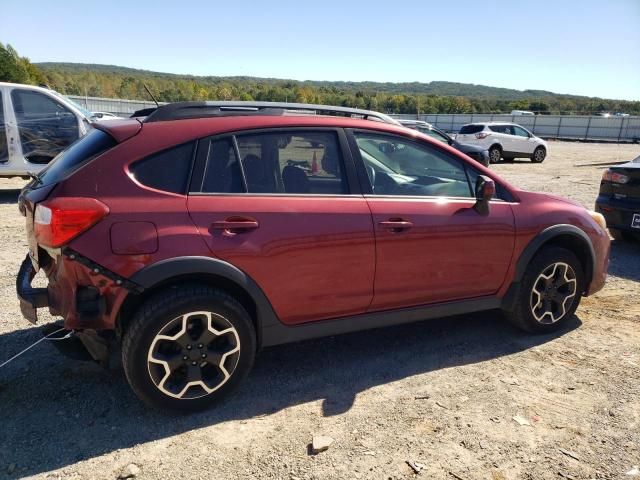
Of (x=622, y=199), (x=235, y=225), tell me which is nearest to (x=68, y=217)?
(x=235, y=225)

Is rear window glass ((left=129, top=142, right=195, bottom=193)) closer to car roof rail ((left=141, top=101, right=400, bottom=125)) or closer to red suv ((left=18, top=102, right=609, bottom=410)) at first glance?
red suv ((left=18, top=102, right=609, bottom=410))

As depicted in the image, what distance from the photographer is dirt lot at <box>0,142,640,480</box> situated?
8.30 feet

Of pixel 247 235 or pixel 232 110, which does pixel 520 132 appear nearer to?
pixel 232 110

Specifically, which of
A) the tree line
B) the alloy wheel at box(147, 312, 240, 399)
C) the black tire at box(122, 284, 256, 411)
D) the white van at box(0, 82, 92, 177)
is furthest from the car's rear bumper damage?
the tree line

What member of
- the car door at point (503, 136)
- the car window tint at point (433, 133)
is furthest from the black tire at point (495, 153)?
the car window tint at point (433, 133)

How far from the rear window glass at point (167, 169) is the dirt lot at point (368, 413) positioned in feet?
4.44

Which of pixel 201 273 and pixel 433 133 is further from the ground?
pixel 433 133

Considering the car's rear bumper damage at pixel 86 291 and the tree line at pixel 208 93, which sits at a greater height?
the tree line at pixel 208 93

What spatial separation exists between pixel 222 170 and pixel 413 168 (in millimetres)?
1454

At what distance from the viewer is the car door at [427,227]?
3.30 meters

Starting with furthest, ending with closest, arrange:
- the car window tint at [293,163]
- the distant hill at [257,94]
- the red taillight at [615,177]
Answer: the distant hill at [257,94], the red taillight at [615,177], the car window tint at [293,163]

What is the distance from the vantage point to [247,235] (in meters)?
2.85

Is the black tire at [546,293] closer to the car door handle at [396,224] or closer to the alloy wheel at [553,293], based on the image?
the alloy wheel at [553,293]

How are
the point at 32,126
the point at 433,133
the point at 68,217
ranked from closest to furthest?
the point at 68,217 → the point at 32,126 → the point at 433,133
